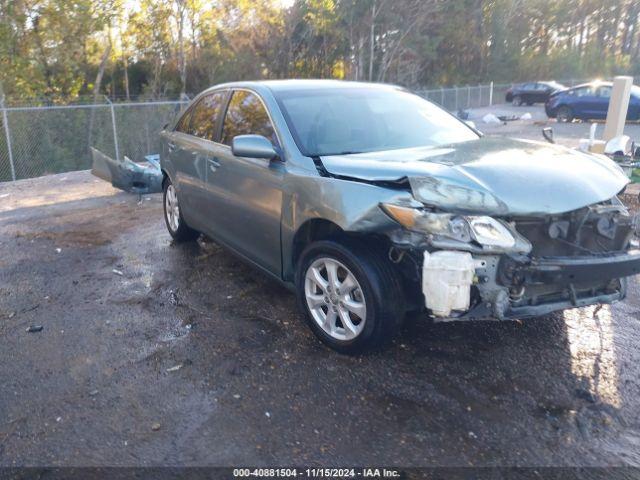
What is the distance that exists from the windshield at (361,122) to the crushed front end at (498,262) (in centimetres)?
114

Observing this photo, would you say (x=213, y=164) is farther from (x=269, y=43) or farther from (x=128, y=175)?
(x=269, y=43)

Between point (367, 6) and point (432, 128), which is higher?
point (367, 6)

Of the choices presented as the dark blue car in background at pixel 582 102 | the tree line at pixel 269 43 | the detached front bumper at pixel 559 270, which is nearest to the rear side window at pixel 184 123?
the detached front bumper at pixel 559 270

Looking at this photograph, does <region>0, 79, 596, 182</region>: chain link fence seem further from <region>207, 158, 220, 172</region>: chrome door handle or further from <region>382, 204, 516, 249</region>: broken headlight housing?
<region>382, 204, 516, 249</region>: broken headlight housing

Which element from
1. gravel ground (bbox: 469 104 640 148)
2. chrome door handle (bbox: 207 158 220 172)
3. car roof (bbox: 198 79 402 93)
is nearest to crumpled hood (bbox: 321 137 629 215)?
car roof (bbox: 198 79 402 93)

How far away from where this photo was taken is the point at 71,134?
1391 cm

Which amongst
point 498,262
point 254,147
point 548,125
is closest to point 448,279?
point 498,262

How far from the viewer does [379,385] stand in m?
3.43

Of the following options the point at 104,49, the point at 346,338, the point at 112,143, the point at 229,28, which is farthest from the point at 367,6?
the point at 346,338

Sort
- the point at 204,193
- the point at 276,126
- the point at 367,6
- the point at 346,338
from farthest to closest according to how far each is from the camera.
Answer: the point at 367,6, the point at 204,193, the point at 276,126, the point at 346,338

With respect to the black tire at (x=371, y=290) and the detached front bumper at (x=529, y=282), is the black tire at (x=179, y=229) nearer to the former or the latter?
the black tire at (x=371, y=290)

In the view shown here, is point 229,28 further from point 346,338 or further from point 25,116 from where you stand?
point 346,338

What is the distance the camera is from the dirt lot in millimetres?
2861

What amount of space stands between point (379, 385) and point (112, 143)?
12532 mm
